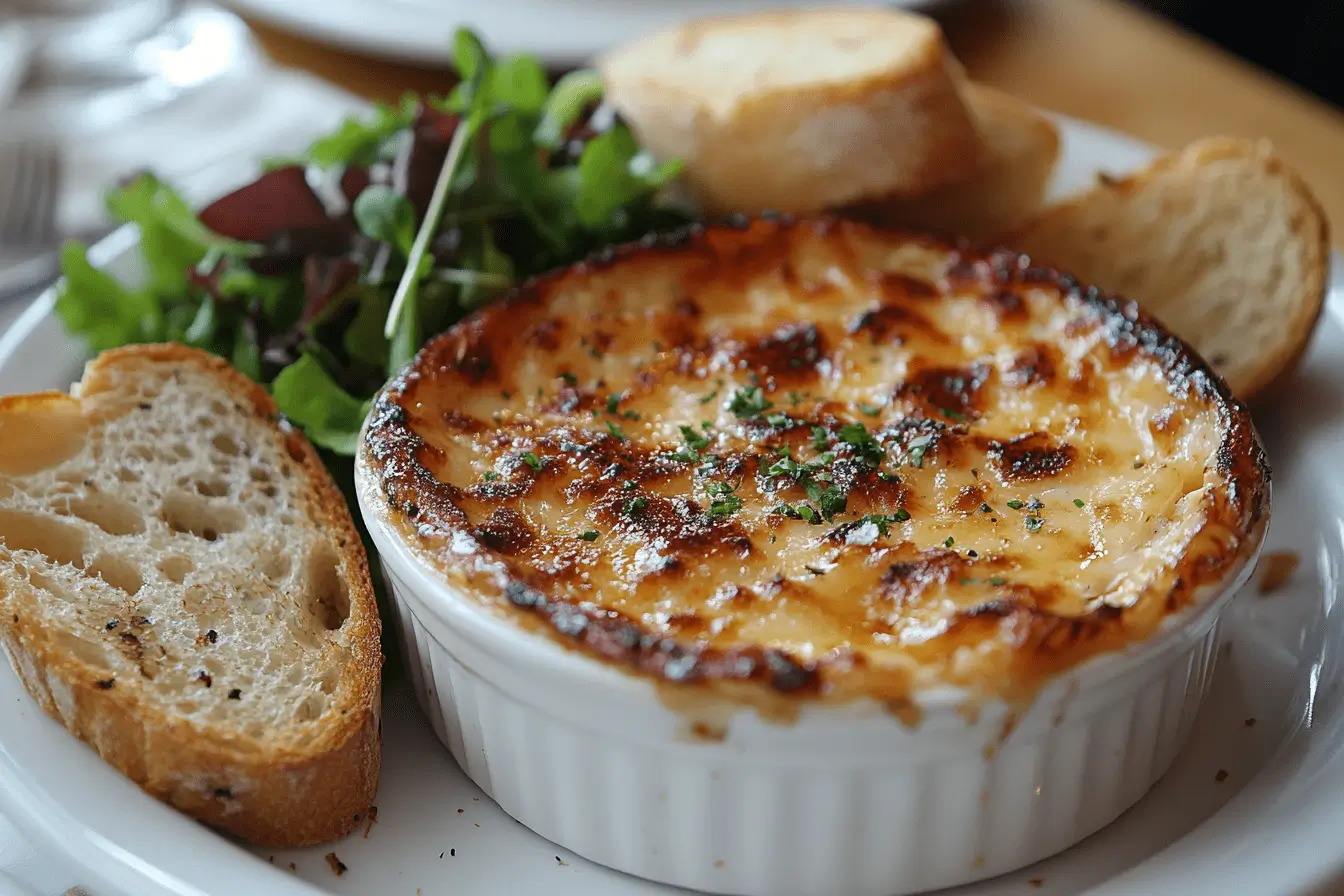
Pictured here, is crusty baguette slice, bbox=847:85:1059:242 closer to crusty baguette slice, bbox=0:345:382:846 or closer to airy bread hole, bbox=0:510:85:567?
crusty baguette slice, bbox=0:345:382:846

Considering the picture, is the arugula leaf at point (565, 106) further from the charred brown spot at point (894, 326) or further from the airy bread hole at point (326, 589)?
the airy bread hole at point (326, 589)

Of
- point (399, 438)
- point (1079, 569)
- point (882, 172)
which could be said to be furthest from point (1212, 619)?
point (882, 172)

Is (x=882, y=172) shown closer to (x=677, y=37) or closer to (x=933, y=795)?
(x=677, y=37)

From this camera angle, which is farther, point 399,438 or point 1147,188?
point 1147,188

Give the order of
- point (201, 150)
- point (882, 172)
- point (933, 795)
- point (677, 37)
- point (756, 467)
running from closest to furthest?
point (933, 795) < point (756, 467) < point (882, 172) < point (677, 37) < point (201, 150)

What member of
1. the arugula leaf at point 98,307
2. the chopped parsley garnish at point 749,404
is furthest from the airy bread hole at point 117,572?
the chopped parsley garnish at point 749,404

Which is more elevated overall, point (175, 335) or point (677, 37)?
point (677, 37)
